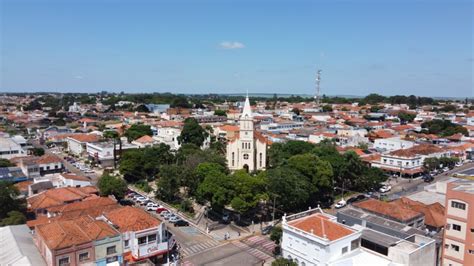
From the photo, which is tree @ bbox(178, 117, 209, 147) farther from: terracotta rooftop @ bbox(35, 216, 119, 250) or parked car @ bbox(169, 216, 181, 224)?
terracotta rooftop @ bbox(35, 216, 119, 250)

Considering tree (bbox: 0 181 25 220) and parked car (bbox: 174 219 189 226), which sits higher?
tree (bbox: 0 181 25 220)

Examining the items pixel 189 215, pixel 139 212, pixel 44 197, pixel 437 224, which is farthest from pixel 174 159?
Result: pixel 437 224

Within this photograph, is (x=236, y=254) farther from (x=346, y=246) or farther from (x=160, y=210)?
(x=160, y=210)

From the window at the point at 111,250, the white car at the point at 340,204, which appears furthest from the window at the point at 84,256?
the white car at the point at 340,204

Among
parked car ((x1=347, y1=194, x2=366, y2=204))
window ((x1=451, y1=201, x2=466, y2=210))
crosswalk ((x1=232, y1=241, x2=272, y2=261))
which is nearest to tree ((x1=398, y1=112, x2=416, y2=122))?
parked car ((x1=347, y1=194, x2=366, y2=204))

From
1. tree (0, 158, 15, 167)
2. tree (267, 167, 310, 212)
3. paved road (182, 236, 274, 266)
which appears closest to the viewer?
paved road (182, 236, 274, 266)

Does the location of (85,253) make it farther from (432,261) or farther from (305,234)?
(432,261)

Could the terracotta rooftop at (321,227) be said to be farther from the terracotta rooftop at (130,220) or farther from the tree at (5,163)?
the tree at (5,163)
